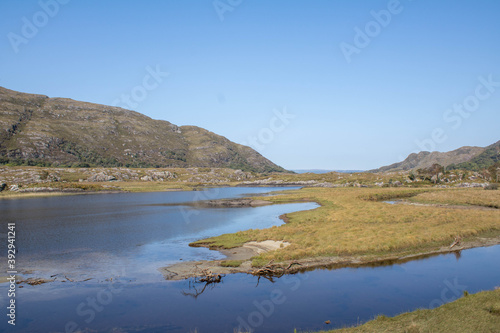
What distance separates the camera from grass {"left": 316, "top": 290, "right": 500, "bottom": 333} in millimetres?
18969

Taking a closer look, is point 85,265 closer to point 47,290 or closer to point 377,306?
point 47,290

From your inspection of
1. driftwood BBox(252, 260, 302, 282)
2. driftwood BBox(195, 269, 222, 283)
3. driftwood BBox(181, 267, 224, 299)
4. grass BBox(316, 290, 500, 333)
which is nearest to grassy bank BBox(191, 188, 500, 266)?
driftwood BBox(252, 260, 302, 282)

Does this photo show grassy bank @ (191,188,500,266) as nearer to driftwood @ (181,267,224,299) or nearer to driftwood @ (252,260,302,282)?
driftwood @ (252,260,302,282)

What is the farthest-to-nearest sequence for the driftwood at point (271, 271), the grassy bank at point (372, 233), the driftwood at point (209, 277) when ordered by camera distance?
the grassy bank at point (372, 233) → the driftwood at point (271, 271) → the driftwood at point (209, 277)

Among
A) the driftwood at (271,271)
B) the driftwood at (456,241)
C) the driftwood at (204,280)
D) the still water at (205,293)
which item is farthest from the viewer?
the driftwood at (456,241)

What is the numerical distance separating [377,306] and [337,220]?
34126 mm

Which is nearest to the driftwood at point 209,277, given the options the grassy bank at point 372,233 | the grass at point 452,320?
the grassy bank at point 372,233

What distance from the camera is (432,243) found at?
4425 centimetres

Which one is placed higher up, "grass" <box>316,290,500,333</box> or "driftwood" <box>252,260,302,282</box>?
"grass" <box>316,290,500,333</box>

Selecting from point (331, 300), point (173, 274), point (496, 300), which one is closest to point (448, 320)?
point (496, 300)

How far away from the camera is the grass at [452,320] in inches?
747

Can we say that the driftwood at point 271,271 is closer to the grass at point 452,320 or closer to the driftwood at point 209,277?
the driftwood at point 209,277

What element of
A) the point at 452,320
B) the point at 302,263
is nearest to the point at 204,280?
the point at 302,263

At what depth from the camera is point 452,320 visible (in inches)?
798
